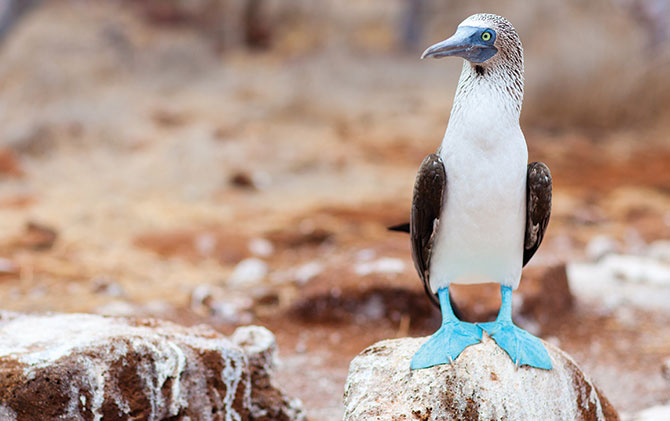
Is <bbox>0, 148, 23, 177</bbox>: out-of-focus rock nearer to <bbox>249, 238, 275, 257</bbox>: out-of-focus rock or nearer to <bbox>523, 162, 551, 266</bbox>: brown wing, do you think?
<bbox>249, 238, 275, 257</bbox>: out-of-focus rock

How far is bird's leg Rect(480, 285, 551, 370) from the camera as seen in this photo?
2.57 meters

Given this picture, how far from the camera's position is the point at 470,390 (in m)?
2.48

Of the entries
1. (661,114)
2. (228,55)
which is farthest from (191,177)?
(661,114)

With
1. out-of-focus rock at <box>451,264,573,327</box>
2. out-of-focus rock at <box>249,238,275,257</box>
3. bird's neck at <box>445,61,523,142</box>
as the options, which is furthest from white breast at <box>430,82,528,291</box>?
out-of-focus rock at <box>249,238,275,257</box>

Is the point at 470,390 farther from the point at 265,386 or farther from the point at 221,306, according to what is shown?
the point at 221,306

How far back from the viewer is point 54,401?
2.42 m

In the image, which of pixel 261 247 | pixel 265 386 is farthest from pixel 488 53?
pixel 261 247

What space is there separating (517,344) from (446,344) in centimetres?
27

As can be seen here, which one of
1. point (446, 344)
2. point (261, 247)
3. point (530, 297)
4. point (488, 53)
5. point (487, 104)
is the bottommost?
point (261, 247)

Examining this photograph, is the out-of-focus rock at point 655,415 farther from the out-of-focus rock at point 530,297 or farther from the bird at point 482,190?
the out-of-focus rock at point 530,297

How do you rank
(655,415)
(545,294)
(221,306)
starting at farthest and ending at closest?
(221,306) → (545,294) → (655,415)

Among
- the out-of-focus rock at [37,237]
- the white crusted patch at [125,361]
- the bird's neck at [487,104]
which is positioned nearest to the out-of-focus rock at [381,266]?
the white crusted patch at [125,361]

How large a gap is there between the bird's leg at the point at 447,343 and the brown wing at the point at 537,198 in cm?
43

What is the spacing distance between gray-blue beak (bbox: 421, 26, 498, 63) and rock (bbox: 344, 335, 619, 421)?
1061 millimetres
